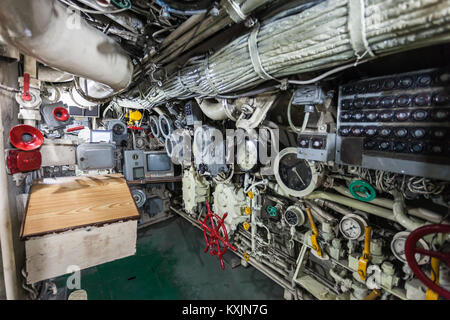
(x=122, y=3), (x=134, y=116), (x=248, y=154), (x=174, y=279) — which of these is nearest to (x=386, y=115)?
(x=248, y=154)

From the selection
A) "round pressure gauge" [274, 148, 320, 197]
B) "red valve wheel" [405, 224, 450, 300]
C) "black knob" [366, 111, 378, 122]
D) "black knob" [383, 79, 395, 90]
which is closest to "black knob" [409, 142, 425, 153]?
"black knob" [366, 111, 378, 122]

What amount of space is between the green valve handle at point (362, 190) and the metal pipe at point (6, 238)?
7.76 ft

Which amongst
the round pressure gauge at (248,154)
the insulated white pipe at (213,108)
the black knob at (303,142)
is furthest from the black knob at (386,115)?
the insulated white pipe at (213,108)

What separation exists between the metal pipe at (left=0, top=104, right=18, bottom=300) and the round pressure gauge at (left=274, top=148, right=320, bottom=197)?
6.58 feet

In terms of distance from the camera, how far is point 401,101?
1011 millimetres

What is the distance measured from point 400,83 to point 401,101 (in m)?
0.10

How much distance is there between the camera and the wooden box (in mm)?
994

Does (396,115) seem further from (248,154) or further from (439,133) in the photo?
(248,154)

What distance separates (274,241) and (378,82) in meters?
2.29

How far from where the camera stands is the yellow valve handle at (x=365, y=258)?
63.3 inches

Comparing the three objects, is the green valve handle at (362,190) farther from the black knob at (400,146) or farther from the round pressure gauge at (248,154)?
the round pressure gauge at (248,154)

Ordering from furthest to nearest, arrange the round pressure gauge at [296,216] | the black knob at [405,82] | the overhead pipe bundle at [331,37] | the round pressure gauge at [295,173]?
the round pressure gauge at [296,216], the round pressure gauge at [295,173], the black knob at [405,82], the overhead pipe bundle at [331,37]

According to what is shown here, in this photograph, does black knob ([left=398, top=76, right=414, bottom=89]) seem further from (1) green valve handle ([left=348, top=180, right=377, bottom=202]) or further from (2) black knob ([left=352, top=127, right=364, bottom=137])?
(1) green valve handle ([left=348, top=180, right=377, bottom=202])
